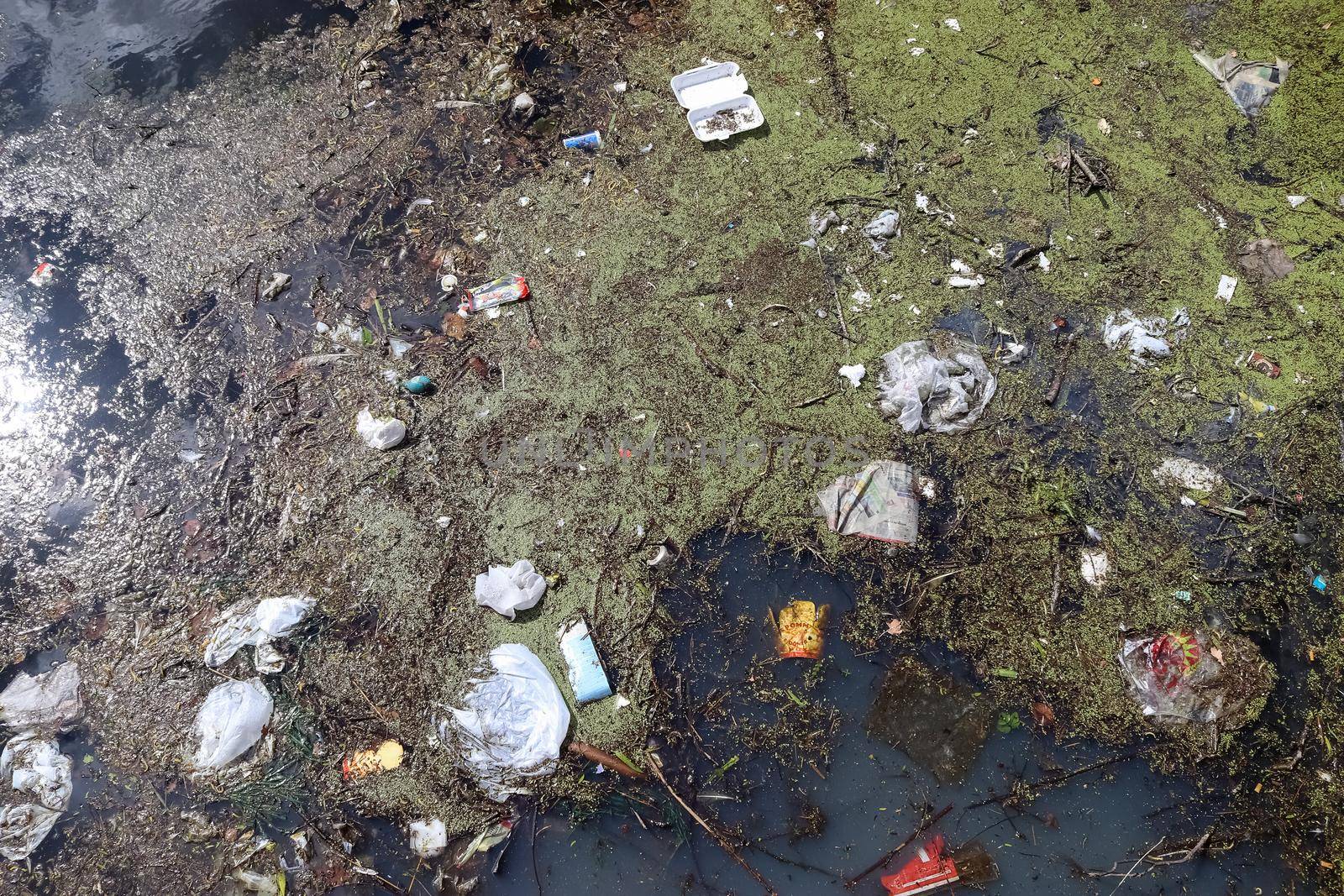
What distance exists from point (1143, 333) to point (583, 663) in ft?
7.64

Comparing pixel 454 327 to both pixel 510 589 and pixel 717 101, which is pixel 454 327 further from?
pixel 717 101

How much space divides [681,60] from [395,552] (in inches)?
99.7

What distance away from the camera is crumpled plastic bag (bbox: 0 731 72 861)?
2.10 metres

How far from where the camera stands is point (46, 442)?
2645 mm

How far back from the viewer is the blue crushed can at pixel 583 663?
2.21 meters

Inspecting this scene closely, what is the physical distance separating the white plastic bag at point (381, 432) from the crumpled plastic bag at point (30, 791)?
126cm

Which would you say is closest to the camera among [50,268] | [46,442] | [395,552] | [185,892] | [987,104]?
[185,892]

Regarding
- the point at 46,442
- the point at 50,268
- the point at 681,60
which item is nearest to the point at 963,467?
the point at 681,60

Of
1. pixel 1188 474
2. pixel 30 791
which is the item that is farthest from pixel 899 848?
pixel 30 791

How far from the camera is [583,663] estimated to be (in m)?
2.25

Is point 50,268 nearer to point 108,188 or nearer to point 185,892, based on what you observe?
point 108,188

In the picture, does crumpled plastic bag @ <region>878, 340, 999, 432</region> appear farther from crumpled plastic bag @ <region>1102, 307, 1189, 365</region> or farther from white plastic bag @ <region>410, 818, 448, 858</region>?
white plastic bag @ <region>410, 818, 448, 858</region>

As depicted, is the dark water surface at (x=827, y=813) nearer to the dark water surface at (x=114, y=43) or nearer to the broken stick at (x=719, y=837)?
the broken stick at (x=719, y=837)

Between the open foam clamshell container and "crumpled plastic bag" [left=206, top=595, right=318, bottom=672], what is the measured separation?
241 cm
